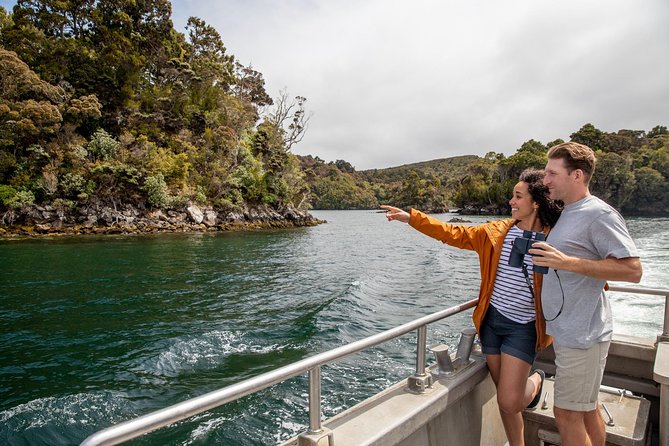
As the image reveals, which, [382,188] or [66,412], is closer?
[66,412]

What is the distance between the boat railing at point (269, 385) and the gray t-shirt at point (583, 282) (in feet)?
2.23

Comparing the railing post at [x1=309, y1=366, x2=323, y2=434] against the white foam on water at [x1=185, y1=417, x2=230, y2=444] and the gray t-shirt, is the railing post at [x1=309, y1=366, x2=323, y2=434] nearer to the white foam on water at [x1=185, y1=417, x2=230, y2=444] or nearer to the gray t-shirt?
the gray t-shirt

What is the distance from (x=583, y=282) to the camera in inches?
72.6

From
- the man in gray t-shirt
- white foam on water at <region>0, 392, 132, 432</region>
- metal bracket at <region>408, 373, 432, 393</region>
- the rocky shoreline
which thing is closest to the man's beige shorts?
the man in gray t-shirt

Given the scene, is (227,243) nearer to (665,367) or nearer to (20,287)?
(20,287)

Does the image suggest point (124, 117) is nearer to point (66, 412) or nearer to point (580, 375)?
point (66, 412)

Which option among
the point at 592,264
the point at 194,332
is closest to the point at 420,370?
the point at 592,264

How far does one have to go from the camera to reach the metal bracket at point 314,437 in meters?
1.54

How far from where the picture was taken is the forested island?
26.9m

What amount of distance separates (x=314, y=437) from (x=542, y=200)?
74.9 inches

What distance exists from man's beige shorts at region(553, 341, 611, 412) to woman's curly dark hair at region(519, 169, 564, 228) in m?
0.81

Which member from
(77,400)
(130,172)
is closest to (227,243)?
(130,172)

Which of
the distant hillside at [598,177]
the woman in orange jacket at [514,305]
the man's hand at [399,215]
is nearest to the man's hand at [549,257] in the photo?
the woman in orange jacket at [514,305]

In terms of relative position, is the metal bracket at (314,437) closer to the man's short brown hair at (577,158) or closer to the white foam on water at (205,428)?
the man's short brown hair at (577,158)
